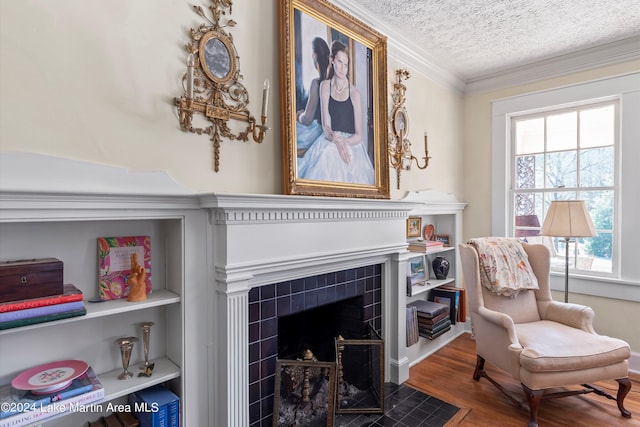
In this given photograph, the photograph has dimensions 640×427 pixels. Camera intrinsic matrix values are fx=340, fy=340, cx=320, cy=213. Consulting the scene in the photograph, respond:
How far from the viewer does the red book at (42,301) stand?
3.48 ft

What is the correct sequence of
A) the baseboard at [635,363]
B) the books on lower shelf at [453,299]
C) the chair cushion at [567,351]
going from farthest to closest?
the books on lower shelf at [453,299], the baseboard at [635,363], the chair cushion at [567,351]

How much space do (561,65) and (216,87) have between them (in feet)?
10.3

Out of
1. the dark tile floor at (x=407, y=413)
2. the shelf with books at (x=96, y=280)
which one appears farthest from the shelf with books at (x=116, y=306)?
the dark tile floor at (x=407, y=413)

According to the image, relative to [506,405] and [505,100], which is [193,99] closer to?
[506,405]

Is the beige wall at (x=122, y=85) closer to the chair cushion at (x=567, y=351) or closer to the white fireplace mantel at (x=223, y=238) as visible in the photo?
the white fireplace mantel at (x=223, y=238)

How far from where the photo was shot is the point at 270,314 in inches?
68.2

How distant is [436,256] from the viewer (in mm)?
3303

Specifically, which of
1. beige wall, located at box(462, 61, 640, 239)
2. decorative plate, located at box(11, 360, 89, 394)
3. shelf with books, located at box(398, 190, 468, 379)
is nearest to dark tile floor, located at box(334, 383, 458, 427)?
shelf with books, located at box(398, 190, 468, 379)

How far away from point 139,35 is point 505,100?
329 centimetres

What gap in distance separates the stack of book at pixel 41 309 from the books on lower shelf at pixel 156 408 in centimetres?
49

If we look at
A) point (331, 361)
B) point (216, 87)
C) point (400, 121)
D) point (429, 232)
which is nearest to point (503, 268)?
point (429, 232)

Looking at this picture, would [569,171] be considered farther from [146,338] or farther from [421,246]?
[146,338]

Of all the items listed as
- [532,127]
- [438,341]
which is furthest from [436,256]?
[532,127]

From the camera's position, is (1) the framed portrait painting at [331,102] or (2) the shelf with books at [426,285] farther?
(2) the shelf with books at [426,285]
